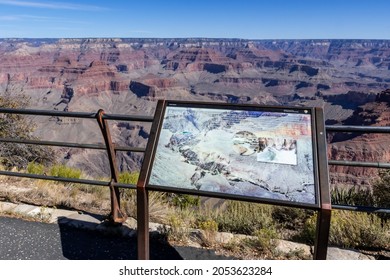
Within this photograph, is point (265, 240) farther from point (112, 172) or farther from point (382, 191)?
point (382, 191)

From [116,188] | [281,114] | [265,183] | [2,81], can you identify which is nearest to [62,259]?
[116,188]

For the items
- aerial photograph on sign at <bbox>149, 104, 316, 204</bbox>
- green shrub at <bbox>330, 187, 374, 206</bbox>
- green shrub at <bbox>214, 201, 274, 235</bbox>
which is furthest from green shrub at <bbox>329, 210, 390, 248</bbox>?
green shrub at <bbox>330, 187, 374, 206</bbox>

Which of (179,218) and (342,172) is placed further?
(342,172)

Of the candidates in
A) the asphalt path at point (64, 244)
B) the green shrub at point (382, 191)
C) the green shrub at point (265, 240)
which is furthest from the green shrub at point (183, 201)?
the green shrub at point (382, 191)

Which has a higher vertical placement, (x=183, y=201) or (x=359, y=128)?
(x=359, y=128)

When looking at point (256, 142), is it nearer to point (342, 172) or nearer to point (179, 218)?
point (179, 218)

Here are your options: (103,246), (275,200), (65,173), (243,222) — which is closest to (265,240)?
(243,222)
